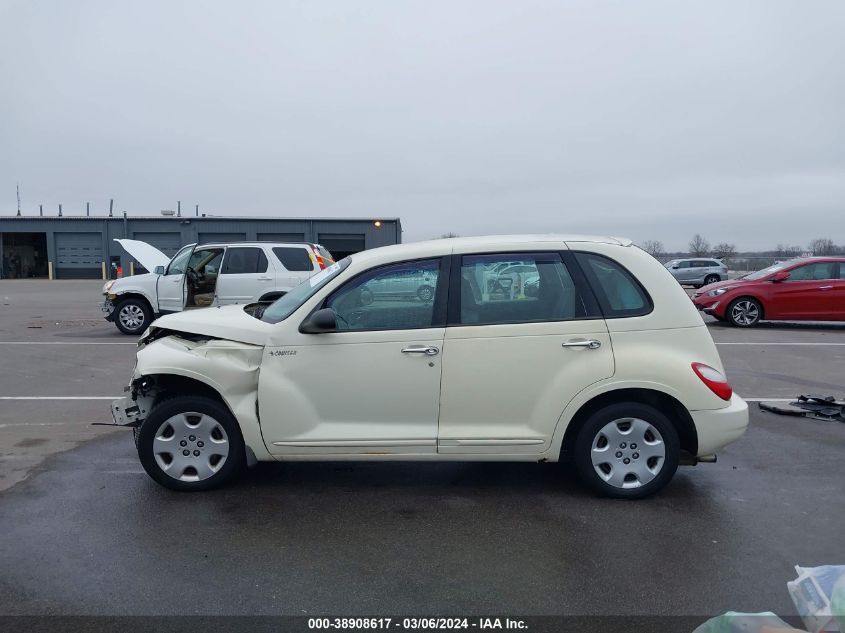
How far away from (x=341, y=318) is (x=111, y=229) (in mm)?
41790

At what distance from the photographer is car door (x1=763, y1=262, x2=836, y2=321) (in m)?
13.8

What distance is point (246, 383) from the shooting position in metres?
4.41

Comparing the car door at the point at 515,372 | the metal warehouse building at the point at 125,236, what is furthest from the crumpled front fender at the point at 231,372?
the metal warehouse building at the point at 125,236

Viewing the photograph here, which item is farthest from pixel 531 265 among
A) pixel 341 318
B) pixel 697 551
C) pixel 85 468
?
pixel 85 468

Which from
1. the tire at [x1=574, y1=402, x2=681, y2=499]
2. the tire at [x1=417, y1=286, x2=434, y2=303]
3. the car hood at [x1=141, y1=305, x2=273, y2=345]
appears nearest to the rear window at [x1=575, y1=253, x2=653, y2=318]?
the tire at [x1=574, y1=402, x2=681, y2=499]

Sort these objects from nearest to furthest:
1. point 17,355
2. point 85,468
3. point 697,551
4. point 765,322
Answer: point 697,551
point 85,468
point 17,355
point 765,322

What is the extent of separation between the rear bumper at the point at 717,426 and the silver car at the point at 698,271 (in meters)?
28.5

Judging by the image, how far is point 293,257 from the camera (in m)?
13.2

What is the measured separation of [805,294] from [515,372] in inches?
487

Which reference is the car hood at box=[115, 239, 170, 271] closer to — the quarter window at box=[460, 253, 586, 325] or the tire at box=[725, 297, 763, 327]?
the quarter window at box=[460, 253, 586, 325]

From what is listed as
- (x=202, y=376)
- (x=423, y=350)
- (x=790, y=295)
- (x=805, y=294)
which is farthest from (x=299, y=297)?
(x=805, y=294)

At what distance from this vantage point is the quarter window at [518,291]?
4375 millimetres

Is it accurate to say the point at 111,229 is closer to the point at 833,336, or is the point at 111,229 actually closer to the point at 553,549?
the point at 833,336

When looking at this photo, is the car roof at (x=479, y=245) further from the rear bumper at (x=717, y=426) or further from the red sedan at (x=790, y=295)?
the red sedan at (x=790, y=295)
